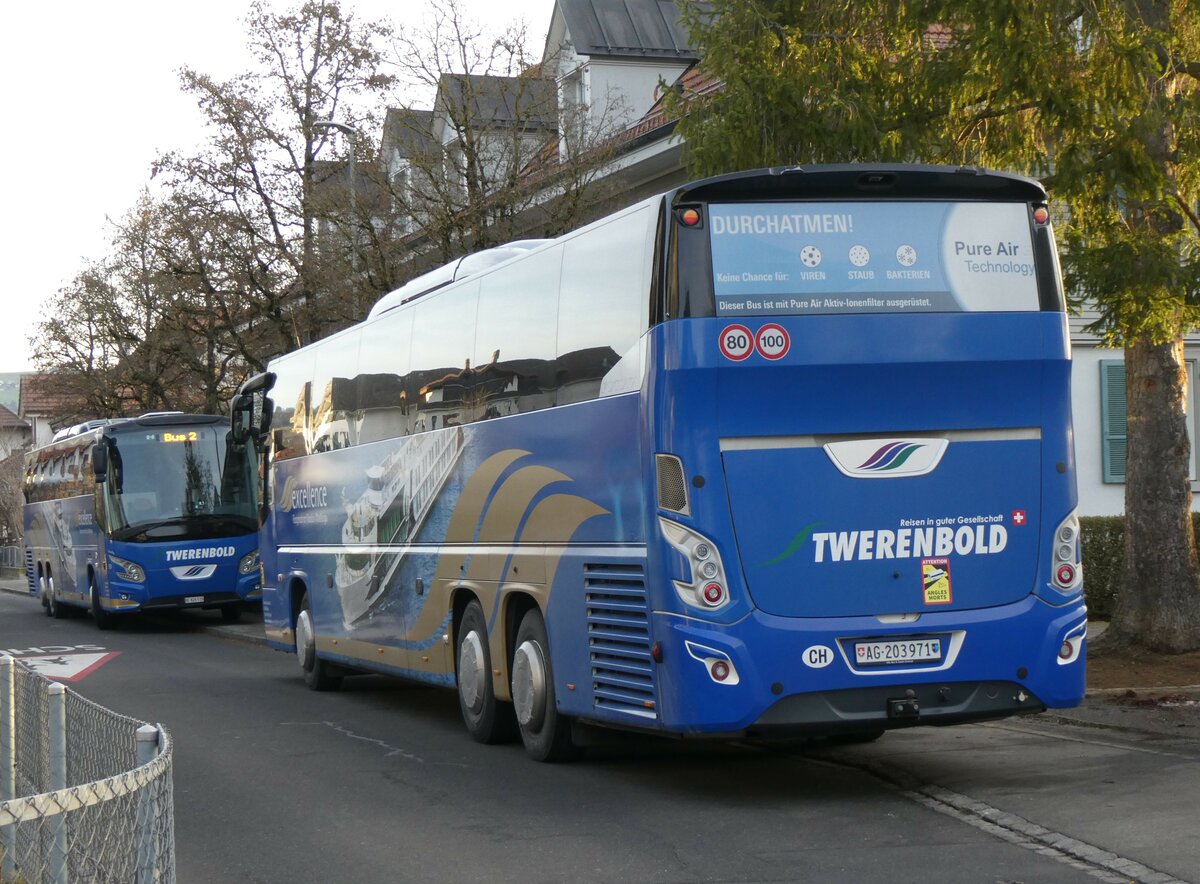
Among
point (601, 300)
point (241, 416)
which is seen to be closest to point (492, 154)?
point (241, 416)

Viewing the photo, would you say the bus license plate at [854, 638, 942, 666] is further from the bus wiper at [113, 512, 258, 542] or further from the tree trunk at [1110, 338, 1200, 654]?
the bus wiper at [113, 512, 258, 542]

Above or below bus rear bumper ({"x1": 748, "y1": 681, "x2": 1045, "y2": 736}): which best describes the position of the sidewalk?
below

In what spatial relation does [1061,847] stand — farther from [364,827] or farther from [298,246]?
[298,246]

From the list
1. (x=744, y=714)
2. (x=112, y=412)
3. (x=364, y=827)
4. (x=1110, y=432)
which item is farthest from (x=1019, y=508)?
(x=112, y=412)

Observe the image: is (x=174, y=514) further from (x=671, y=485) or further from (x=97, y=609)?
(x=671, y=485)

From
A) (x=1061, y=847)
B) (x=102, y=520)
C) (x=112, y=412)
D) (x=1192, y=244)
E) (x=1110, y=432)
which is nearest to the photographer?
(x=1061, y=847)

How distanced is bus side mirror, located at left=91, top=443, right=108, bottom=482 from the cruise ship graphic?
1395 cm

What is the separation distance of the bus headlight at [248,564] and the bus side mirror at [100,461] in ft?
9.03

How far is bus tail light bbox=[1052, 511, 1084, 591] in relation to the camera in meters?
9.54

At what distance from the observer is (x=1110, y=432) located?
24516 millimetres

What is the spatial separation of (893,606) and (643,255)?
2.35 meters

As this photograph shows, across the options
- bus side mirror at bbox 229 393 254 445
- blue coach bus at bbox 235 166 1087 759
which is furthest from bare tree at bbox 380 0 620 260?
blue coach bus at bbox 235 166 1087 759

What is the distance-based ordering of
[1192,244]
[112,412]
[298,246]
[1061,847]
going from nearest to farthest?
[1061,847] → [1192,244] → [298,246] → [112,412]

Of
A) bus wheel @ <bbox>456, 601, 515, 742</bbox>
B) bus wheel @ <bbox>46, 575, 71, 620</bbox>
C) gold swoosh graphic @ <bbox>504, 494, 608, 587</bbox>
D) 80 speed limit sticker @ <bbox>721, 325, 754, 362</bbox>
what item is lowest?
bus wheel @ <bbox>46, 575, 71, 620</bbox>
